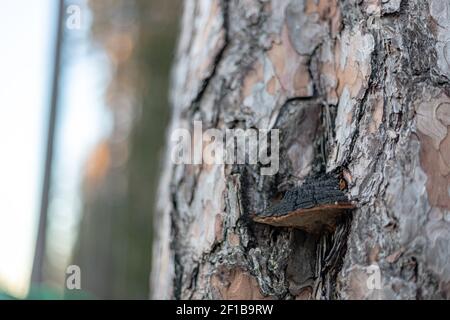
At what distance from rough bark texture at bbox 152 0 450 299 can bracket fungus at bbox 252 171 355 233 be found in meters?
0.02

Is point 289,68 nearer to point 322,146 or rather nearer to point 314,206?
point 322,146

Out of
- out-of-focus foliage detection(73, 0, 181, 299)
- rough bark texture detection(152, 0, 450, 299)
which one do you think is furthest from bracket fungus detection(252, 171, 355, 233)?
out-of-focus foliage detection(73, 0, 181, 299)

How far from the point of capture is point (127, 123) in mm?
4551

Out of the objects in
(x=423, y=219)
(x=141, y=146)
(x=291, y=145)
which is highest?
(x=141, y=146)

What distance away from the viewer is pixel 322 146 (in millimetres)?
881

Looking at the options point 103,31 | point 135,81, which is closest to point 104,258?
point 135,81

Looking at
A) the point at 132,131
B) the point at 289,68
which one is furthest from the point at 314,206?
the point at 132,131

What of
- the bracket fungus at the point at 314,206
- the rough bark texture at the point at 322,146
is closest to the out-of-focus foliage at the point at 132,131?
the rough bark texture at the point at 322,146

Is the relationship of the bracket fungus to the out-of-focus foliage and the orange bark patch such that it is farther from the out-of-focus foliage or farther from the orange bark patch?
the out-of-focus foliage

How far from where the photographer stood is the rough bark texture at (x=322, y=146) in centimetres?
73

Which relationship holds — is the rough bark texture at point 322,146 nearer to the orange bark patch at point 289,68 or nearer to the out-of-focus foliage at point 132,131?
the orange bark patch at point 289,68

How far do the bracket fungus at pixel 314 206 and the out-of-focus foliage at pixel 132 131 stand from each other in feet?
10.3
